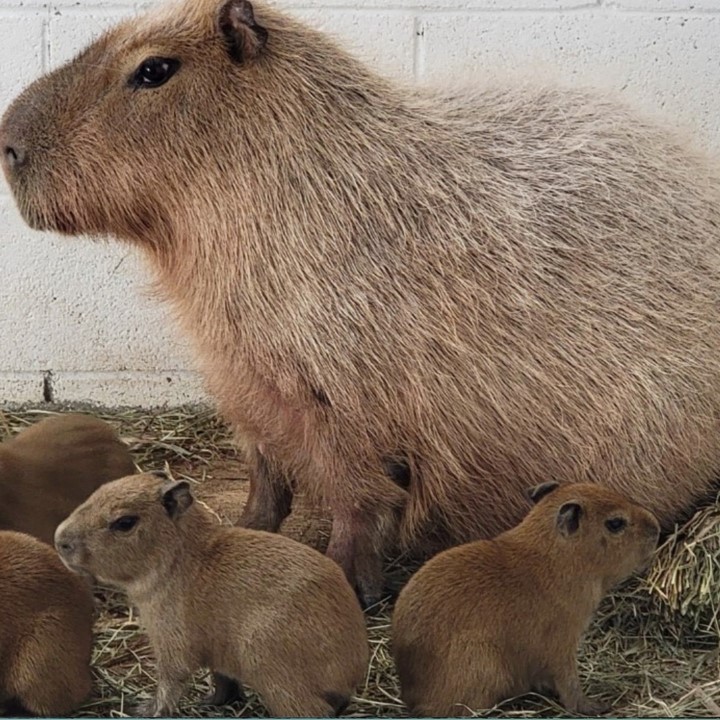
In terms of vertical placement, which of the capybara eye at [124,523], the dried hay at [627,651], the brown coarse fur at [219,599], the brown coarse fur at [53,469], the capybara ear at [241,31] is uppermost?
the capybara ear at [241,31]

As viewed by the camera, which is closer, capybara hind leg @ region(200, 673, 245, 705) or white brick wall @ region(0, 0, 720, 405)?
capybara hind leg @ region(200, 673, 245, 705)

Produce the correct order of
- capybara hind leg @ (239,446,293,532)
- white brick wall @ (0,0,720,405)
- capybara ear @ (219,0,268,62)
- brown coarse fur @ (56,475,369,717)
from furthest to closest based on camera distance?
white brick wall @ (0,0,720,405) → capybara hind leg @ (239,446,293,532) → capybara ear @ (219,0,268,62) → brown coarse fur @ (56,475,369,717)

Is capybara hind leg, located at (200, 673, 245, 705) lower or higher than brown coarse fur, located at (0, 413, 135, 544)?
lower

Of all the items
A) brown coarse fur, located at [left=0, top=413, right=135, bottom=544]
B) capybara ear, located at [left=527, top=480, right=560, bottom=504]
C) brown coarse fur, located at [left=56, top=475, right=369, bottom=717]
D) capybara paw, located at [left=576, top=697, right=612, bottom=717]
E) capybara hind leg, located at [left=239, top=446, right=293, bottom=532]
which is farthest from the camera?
capybara hind leg, located at [left=239, top=446, right=293, bottom=532]

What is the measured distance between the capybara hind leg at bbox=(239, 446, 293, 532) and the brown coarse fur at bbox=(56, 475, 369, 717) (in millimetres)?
835

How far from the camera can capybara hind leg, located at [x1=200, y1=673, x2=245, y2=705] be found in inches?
103

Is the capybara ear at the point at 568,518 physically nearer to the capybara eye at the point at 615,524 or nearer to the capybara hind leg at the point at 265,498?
the capybara eye at the point at 615,524

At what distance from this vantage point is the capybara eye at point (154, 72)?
10.0 ft

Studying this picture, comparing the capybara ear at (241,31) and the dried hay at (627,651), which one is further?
the capybara ear at (241,31)

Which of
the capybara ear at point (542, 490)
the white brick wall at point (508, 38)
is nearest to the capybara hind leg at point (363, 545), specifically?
the capybara ear at point (542, 490)

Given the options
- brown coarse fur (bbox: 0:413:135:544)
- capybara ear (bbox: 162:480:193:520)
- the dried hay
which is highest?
capybara ear (bbox: 162:480:193:520)

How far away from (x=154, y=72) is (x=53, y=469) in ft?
3.16

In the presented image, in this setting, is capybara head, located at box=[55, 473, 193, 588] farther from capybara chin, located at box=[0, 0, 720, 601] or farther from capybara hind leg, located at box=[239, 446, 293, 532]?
capybara hind leg, located at box=[239, 446, 293, 532]

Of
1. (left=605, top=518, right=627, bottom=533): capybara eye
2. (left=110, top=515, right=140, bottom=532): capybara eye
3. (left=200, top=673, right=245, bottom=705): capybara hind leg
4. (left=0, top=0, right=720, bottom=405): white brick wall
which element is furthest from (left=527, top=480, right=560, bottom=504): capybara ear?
(left=0, top=0, right=720, bottom=405): white brick wall
